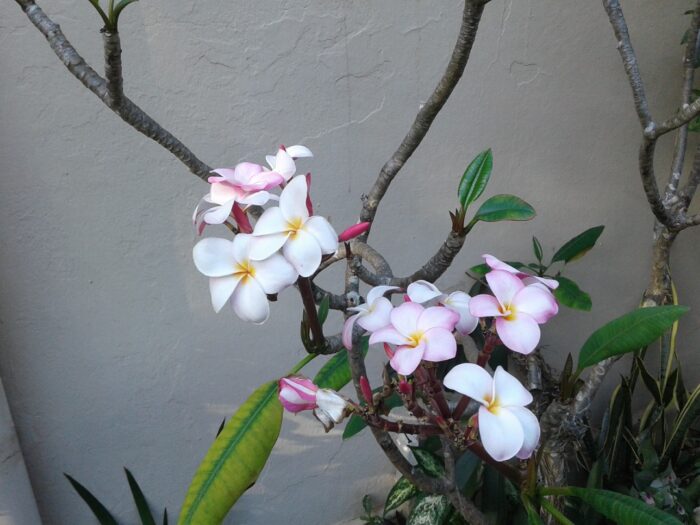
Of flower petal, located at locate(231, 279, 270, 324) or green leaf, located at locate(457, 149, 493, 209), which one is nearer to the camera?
flower petal, located at locate(231, 279, 270, 324)

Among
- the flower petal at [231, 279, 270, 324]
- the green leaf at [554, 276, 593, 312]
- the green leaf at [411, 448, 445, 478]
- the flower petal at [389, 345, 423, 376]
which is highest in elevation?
the flower petal at [231, 279, 270, 324]

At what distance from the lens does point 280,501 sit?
1537 mm

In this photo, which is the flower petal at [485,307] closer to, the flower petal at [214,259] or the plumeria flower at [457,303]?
the plumeria flower at [457,303]

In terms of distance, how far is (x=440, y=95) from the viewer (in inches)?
26.2

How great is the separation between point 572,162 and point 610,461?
774 millimetres

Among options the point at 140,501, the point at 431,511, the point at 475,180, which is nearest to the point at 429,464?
the point at 431,511

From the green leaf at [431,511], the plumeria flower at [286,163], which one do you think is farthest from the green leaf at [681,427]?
the plumeria flower at [286,163]

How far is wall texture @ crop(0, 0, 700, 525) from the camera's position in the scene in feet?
3.49

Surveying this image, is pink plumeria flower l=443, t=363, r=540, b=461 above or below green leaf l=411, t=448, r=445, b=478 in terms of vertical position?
above

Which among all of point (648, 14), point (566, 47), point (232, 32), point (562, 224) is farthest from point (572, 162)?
point (232, 32)

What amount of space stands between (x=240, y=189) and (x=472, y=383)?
253mm

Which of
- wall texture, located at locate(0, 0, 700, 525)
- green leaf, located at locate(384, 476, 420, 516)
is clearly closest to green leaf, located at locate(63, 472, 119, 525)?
wall texture, located at locate(0, 0, 700, 525)

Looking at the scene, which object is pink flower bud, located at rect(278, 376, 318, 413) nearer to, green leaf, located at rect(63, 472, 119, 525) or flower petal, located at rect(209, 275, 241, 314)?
flower petal, located at rect(209, 275, 241, 314)

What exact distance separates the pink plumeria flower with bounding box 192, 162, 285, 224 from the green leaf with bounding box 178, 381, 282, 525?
0.20 m
